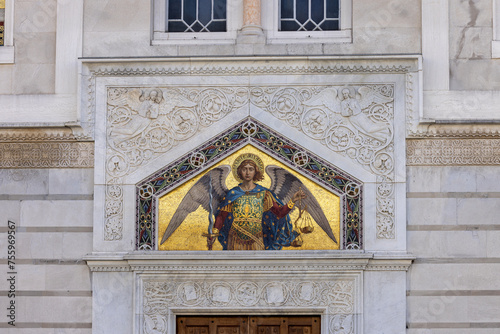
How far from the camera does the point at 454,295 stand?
40.4ft

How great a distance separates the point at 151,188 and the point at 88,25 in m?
2.36

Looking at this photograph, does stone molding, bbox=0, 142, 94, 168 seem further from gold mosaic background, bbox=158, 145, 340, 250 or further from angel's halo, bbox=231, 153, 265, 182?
angel's halo, bbox=231, 153, 265, 182

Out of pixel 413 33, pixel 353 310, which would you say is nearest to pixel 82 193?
pixel 353 310

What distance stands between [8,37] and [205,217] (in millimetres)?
3623

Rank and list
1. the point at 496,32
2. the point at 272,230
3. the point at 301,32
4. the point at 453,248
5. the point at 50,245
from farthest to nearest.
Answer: the point at 301,32 → the point at 496,32 → the point at 50,245 → the point at 272,230 → the point at 453,248

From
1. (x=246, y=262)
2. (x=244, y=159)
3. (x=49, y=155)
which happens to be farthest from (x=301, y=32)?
(x=49, y=155)

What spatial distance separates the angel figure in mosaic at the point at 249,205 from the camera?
12.6 metres

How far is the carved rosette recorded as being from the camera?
12398 mm

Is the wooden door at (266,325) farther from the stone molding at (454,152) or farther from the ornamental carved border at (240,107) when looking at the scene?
the stone molding at (454,152)

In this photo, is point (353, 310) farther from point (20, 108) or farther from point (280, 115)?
point (20, 108)

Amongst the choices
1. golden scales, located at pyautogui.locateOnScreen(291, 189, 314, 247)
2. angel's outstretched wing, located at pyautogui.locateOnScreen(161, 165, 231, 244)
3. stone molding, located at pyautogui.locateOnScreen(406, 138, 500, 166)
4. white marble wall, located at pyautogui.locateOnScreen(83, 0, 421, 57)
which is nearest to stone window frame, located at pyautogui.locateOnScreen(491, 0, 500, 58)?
white marble wall, located at pyautogui.locateOnScreen(83, 0, 421, 57)

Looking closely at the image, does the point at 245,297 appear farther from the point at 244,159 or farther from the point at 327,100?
the point at 327,100

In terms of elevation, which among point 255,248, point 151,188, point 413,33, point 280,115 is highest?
point 413,33

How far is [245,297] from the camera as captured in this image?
41.0ft
